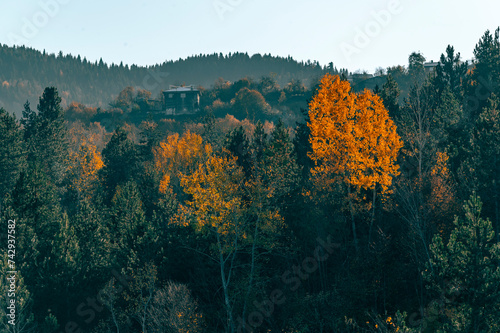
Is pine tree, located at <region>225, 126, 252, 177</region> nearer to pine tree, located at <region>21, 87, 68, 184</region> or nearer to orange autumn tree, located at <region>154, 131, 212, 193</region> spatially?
orange autumn tree, located at <region>154, 131, 212, 193</region>

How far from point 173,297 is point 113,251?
12954mm

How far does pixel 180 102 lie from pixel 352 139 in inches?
4069

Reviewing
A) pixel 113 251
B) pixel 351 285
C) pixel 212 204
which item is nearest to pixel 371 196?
pixel 351 285

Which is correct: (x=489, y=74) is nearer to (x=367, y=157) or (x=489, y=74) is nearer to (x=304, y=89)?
(x=367, y=157)

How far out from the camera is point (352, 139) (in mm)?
26906

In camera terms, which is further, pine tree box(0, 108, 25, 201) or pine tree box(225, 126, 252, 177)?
pine tree box(0, 108, 25, 201)

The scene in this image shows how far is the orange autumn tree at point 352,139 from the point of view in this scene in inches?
1049

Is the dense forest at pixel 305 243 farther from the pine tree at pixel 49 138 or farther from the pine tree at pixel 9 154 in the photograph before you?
the pine tree at pixel 49 138

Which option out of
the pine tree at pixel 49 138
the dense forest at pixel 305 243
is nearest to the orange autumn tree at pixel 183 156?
the dense forest at pixel 305 243

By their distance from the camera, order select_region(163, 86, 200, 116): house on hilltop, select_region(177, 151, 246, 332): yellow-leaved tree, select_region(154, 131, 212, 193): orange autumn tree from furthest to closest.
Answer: select_region(163, 86, 200, 116): house on hilltop < select_region(154, 131, 212, 193): orange autumn tree < select_region(177, 151, 246, 332): yellow-leaved tree

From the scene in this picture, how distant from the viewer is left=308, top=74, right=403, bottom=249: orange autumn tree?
1049 inches

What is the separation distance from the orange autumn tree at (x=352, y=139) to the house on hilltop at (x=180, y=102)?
98.7 metres

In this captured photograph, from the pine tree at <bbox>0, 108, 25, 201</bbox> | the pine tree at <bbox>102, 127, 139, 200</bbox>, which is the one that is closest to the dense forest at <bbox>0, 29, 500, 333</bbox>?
the pine tree at <bbox>0, 108, 25, 201</bbox>

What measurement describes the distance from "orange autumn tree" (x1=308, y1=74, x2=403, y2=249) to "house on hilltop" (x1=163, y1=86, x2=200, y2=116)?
9866cm
